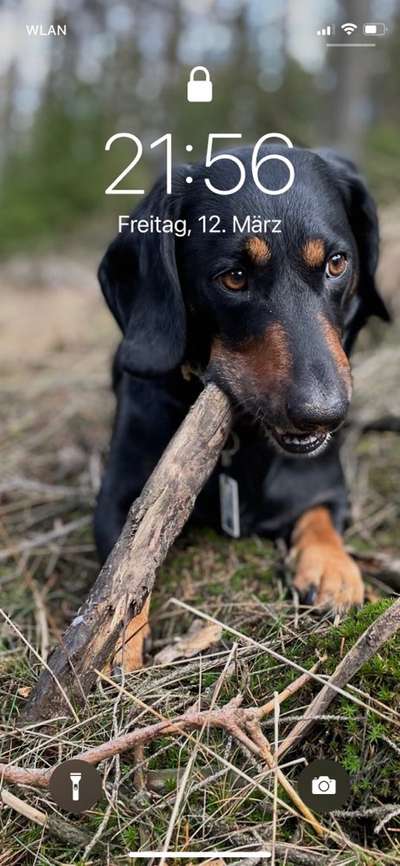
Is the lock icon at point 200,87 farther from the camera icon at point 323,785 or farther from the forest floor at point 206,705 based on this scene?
Answer: the camera icon at point 323,785

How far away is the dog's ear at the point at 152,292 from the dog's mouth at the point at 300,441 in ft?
1.33

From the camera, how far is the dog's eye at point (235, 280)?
2449 millimetres

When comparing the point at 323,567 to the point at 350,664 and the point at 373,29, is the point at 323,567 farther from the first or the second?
the point at 373,29

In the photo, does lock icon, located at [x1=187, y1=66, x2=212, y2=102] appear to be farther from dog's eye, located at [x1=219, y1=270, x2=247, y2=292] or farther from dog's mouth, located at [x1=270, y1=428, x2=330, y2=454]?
dog's mouth, located at [x1=270, y1=428, x2=330, y2=454]

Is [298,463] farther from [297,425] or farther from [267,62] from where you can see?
[267,62]

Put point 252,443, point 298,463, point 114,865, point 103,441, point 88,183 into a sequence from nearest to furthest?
point 114,865 < point 252,443 < point 298,463 < point 103,441 < point 88,183

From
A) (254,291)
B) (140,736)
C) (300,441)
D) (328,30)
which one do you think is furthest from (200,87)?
A: (140,736)

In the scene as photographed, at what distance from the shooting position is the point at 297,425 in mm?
2230

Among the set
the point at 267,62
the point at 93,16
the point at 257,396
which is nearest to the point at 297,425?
the point at 257,396

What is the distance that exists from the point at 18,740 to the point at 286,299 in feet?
4.44

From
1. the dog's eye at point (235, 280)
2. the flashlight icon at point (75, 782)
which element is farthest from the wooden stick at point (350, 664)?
the dog's eye at point (235, 280)

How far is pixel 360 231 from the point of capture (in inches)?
117

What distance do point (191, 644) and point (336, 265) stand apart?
1205 mm

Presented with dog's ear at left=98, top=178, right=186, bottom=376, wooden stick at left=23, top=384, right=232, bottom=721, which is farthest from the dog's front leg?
dog's ear at left=98, top=178, right=186, bottom=376
